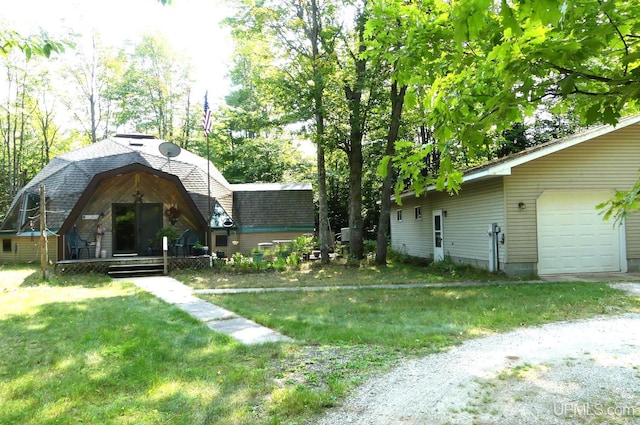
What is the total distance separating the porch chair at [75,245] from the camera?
14.5 metres

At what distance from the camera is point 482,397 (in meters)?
3.48

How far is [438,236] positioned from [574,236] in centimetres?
478

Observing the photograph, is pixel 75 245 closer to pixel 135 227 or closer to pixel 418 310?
pixel 135 227

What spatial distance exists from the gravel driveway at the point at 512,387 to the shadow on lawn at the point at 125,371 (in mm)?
1069

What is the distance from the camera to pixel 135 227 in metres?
15.9

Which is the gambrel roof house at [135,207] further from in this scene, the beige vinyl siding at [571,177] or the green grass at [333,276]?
the beige vinyl siding at [571,177]

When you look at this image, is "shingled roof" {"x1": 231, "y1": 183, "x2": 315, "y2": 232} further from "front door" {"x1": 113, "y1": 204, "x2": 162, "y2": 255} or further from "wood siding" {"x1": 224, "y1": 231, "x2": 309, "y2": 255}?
"front door" {"x1": 113, "y1": 204, "x2": 162, "y2": 255}

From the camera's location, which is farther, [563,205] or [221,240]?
[221,240]

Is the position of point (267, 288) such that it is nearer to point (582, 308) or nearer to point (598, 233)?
point (582, 308)

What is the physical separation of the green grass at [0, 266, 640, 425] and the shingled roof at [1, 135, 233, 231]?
678cm

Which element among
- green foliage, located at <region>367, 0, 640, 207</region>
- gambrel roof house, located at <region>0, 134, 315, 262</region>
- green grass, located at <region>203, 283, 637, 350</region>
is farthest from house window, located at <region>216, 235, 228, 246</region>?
green foliage, located at <region>367, 0, 640, 207</region>

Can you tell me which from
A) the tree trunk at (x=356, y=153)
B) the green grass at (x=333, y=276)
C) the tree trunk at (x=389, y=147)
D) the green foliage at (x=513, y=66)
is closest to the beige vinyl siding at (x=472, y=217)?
the green grass at (x=333, y=276)

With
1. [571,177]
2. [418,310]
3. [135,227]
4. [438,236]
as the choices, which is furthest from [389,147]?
[135,227]

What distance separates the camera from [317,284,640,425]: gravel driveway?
315 cm
